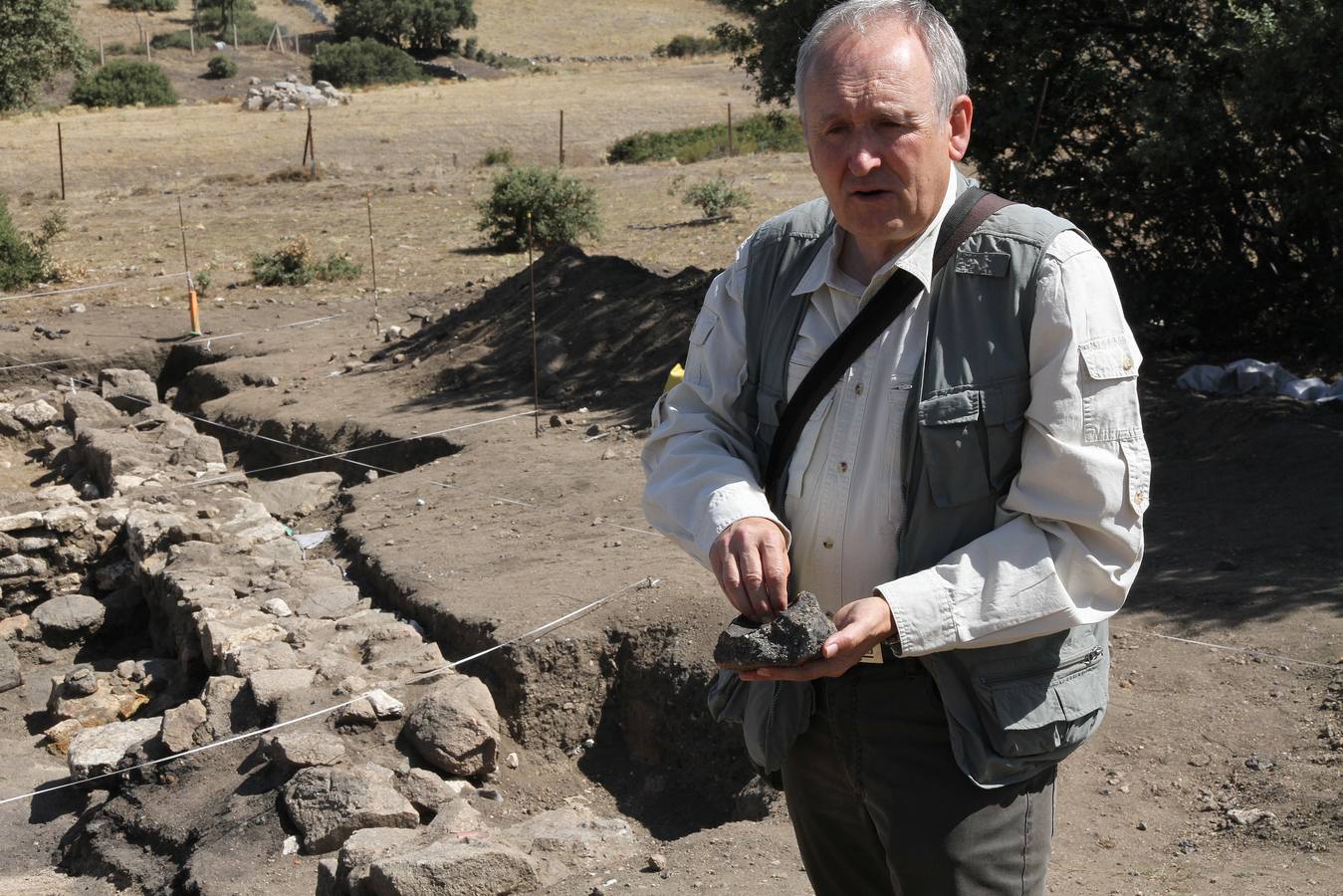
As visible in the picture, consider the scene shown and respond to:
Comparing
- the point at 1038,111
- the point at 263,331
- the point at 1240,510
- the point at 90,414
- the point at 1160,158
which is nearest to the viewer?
the point at 1240,510

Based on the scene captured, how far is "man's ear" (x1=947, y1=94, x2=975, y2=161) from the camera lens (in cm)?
204

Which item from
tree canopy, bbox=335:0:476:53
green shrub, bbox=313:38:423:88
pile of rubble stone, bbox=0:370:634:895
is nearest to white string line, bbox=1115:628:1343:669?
pile of rubble stone, bbox=0:370:634:895

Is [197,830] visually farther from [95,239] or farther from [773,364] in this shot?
[95,239]

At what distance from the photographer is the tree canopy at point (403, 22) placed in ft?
191

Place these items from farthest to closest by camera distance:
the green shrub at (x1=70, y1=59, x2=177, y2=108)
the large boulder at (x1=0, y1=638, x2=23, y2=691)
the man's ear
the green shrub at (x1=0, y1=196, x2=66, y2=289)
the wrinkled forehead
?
the green shrub at (x1=70, y1=59, x2=177, y2=108), the green shrub at (x1=0, y1=196, x2=66, y2=289), the large boulder at (x1=0, y1=638, x2=23, y2=691), the man's ear, the wrinkled forehead

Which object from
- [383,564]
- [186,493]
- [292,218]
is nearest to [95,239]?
[292,218]

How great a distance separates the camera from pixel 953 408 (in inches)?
75.4

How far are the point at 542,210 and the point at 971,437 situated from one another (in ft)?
52.3

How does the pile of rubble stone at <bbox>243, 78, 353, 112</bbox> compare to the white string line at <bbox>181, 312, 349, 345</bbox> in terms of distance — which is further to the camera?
the pile of rubble stone at <bbox>243, 78, 353, 112</bbox>

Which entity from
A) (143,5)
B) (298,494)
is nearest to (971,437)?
(298,494)

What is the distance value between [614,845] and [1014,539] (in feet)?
9.82

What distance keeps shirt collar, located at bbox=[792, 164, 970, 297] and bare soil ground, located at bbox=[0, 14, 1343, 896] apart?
7.98 feet

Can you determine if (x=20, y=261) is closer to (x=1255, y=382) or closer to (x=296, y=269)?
(x=296, y=269)

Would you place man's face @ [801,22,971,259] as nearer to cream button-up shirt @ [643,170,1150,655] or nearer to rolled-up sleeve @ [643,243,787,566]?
cream button-up shirt @ [643,170,1150,655]
